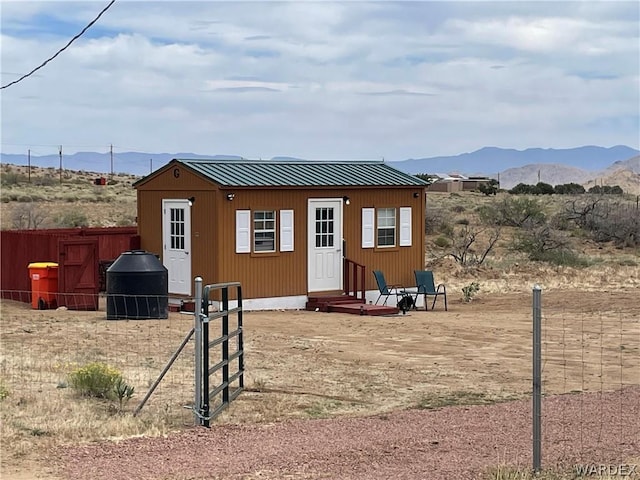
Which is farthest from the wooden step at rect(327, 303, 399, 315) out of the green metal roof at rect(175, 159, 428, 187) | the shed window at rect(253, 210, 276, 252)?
the green metal roof at rect(175, 159, 428, 187)

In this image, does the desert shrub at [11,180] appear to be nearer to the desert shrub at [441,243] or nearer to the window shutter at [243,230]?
the desert shrub at [441,243]

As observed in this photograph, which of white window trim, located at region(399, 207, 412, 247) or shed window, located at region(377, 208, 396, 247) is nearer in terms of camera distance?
shed window, located at region(377, 208, 396, 247)

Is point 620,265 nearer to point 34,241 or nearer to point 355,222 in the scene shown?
point 355,222

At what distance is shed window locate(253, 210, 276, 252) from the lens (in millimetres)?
22438

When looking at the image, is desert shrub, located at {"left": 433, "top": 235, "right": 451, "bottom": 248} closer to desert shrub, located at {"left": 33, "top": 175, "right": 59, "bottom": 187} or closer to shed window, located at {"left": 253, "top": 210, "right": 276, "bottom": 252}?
shed window, located at {"left": 253, "top": 210, "right": 276, "bottom": 252}

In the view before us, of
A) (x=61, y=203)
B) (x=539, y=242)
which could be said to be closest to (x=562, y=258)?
(x=539, y=242)

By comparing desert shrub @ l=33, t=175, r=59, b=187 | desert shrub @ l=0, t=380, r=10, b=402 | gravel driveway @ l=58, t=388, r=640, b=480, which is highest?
desert shrub @ l=33, t=175, r=59, b=187

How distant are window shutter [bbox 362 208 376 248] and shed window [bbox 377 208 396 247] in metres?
0.25

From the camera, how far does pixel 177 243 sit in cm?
2306

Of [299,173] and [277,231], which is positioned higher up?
[299,173]

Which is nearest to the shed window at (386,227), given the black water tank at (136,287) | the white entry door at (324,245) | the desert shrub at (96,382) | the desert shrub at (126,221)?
the white entry door at (324,245)

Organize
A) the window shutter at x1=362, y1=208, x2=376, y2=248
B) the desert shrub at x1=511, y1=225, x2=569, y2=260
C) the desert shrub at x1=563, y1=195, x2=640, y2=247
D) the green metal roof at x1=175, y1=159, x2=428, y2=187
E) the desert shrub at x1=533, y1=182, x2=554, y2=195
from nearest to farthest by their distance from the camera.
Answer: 1. the green metal roof at x1=175, y1=159, x2=428, y2=187
2. the window shutter at x1=362, y1=208, x2=376, y2=248
3. the desert shrub at x1=511, y1=225, x2=569, y2=260
4. the desert shrub at x1=563, y1=195, x2=640, y2=247
5. the desert shrub at x1=533, y1=182, x2=554, y2=195

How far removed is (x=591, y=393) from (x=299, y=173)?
12207 millimetres

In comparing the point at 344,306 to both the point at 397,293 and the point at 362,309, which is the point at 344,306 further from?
the point at 397,293
